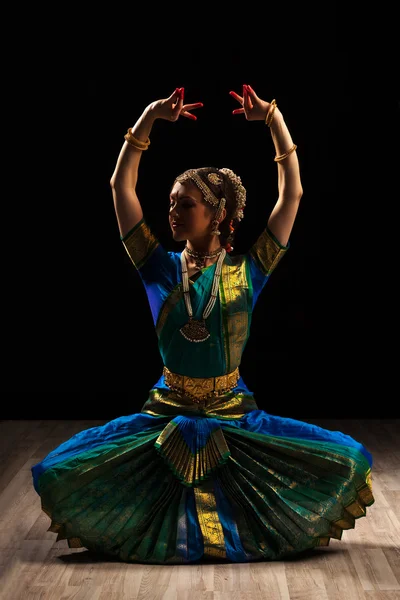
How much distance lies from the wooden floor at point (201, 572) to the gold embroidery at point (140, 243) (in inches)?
39.0

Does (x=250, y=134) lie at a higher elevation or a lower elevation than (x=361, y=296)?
higher

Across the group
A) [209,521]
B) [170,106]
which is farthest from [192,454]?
[170,106]

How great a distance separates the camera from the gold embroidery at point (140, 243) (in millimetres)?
3742

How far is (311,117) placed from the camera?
201 inches

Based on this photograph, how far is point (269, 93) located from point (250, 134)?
0.21 meters

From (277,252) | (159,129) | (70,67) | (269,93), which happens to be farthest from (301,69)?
(277,252)

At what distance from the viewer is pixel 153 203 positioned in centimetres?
523

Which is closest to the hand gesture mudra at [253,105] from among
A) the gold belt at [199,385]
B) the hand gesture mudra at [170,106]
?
the hand gesture mudra at [170,106]

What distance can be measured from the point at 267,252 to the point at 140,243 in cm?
44

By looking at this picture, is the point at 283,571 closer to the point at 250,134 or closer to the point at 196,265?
the point at 196,265

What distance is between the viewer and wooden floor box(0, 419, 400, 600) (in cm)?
316

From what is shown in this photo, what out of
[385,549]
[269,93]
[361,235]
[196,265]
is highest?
[269,93]

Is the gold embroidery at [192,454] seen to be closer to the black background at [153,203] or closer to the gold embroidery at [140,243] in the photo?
the gold embroidery at [140,243]

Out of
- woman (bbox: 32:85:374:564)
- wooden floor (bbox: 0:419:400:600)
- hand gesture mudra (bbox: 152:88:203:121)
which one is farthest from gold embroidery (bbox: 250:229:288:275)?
wooden floor (bbox: 0:419:400:600)
